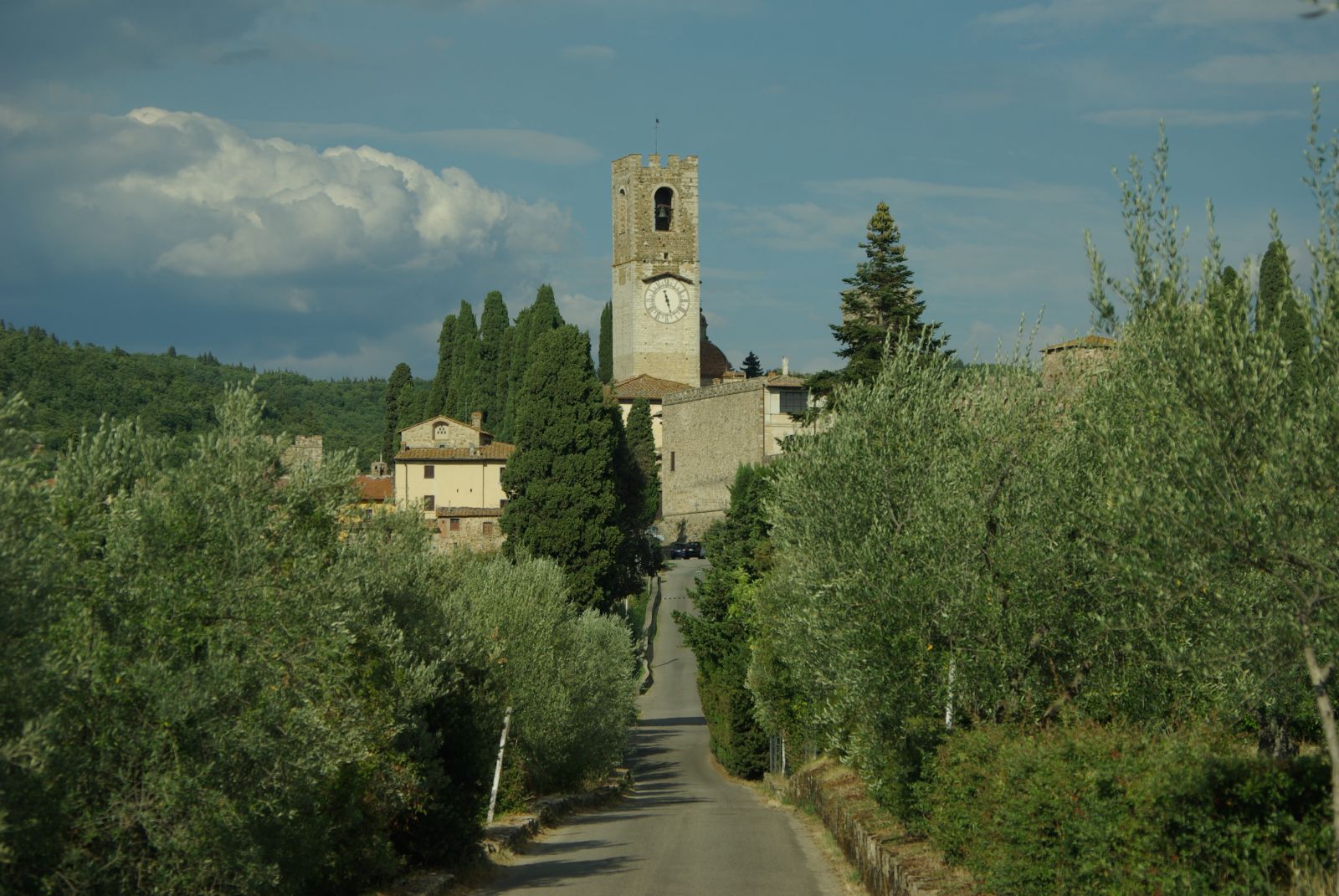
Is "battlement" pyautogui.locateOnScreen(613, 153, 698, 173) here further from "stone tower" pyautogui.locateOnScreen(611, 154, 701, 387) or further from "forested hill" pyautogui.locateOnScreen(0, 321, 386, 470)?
"forested hill" pyautogui.locateOnScreen(0, 321, 386, 470)

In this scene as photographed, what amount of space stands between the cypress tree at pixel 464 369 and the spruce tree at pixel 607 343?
1170 cm

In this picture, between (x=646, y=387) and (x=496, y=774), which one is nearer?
(x=496, y=774)

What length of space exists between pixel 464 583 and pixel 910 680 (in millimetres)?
15775

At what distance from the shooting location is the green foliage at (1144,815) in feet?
28.4

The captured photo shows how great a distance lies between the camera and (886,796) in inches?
689

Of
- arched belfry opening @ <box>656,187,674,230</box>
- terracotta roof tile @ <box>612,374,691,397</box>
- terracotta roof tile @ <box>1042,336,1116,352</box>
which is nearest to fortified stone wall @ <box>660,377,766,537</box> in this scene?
terracotta roof tile @ <box>612,374,691,397</box>

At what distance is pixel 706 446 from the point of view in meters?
91.6

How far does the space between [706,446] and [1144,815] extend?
3248 inches

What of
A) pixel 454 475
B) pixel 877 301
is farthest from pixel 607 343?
pixel 877 301

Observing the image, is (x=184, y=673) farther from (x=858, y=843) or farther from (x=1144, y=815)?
(x=858, y=843)

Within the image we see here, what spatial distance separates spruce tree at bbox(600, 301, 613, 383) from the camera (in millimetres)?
111875

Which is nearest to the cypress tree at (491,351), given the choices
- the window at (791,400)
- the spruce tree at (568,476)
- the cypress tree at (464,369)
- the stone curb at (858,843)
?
the cypress tree at (464,369)

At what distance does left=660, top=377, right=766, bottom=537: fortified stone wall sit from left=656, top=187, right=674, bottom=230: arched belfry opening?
1576 centimetres

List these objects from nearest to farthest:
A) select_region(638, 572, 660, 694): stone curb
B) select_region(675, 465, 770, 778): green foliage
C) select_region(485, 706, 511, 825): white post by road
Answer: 1. select_region(485, 706, 511, 825): white post by road
2. select_region(675, 465, 770, 778): green foliage
3. select_region(638, 572, 660, 694): stone curb
